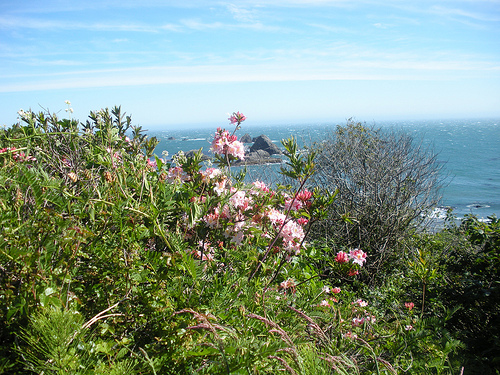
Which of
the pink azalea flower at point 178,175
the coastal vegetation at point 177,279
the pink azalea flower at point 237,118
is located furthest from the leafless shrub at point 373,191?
the pink azalea flower at point 178,175

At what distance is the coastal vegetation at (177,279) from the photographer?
105cm

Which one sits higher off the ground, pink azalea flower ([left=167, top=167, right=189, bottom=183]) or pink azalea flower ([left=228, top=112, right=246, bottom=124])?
pink azalea flower ([left=228, top=112, right=246, bottom=124])

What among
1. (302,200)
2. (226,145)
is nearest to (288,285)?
(302,200)

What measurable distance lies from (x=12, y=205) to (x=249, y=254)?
1.02m

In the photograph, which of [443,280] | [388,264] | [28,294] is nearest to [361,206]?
[388,264]

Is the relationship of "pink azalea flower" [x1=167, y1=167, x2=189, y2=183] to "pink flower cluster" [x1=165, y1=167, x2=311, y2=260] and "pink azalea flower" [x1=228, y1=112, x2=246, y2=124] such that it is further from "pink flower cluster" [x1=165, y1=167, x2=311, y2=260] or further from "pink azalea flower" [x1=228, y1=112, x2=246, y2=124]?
"pink azalea flower" [x1=228, y1=112, x2=246, y2=124]

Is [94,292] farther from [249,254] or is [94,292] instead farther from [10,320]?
[249,254]

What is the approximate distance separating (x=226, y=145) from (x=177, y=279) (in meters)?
1.02

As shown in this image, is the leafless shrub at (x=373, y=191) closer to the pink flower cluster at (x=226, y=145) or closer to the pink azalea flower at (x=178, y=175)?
the pink flower cluster at (x=226, y=145)

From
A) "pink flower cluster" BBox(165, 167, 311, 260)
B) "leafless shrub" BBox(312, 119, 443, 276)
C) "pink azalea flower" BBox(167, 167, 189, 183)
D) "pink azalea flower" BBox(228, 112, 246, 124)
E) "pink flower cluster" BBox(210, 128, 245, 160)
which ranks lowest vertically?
"leafless shrub" BBox(312, 119, 443, 276)

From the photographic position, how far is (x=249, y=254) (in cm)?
168

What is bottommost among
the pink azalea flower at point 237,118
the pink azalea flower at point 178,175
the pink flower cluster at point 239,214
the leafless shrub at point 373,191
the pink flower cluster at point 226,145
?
the leafless shrub at point 373,191

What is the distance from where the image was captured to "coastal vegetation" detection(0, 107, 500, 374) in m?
1.05

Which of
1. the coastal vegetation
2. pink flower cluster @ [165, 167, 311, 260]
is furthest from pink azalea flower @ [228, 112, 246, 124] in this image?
pink flower cluster @ [165, 167, 311, 260]
